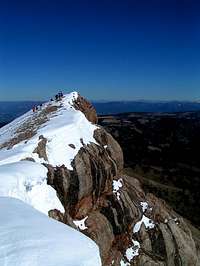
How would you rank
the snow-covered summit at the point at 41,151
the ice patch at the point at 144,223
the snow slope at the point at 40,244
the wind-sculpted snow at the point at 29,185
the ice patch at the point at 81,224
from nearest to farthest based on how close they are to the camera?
the snow slope at the point at 40,244 → the wind-sculpted snow at the point at 29,185 → the snow-covered summit at the point at 41,151 → the ice patch at the point at 81,224 → the ice patch at the point at 144,223

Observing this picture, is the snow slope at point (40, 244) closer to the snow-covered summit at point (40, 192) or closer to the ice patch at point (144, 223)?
the snow-covered summit at point (40, 192)

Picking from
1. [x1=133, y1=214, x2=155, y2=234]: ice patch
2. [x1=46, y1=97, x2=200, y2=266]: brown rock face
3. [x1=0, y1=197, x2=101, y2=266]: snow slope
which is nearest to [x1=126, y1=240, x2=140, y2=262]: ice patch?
[x1=46, y1=97, x2=200, y2=266]: brown rock face

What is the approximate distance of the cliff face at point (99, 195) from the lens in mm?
33219

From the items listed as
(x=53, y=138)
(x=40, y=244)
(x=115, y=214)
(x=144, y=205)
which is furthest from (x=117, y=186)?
(x=40, y=244)

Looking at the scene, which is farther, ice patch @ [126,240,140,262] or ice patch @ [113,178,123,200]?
ice patch @ [113,178,123,200]

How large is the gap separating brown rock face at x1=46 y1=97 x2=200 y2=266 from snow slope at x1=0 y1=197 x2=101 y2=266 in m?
16.8

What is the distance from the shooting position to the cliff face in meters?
33.2

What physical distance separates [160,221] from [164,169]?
122557 millimetres

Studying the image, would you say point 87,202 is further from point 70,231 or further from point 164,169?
point 164,169

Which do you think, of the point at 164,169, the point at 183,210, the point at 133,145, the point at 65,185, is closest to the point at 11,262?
the point at 65,185

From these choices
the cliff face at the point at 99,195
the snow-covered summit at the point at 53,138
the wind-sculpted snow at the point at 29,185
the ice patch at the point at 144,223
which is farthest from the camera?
the ice patch at the point at 144,223

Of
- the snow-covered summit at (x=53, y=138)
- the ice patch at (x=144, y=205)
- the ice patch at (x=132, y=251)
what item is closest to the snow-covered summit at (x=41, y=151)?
the snow-covered summit at (x=53, y=138)

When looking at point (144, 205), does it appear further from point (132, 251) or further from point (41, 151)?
point (41, 151)

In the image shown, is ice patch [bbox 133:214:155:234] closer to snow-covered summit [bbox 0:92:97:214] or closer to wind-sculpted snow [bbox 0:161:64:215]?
snow-covered summit [bbox 0:92:97:214]
